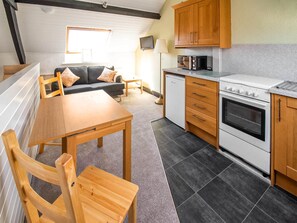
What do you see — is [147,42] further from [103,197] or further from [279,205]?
[103,197]

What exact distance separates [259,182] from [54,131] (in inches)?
77.9

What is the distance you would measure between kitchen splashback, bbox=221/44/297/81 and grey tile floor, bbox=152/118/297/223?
1.18 m

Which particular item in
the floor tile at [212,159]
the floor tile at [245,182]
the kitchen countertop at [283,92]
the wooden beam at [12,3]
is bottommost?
the floor tile at [245,182]

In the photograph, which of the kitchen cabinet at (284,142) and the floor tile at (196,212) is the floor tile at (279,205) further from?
the floor tile at (196,212)

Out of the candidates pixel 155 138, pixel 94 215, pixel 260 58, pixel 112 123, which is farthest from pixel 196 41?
pixel 94 215

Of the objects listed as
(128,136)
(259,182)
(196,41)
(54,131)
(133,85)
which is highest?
(196,41)

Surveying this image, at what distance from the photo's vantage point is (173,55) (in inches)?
170

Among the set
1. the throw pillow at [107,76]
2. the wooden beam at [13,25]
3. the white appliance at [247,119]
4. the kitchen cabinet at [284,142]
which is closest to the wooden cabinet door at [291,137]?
the kitchen cabinet at [284,142]

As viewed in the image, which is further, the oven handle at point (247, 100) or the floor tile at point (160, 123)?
the floor tile at point (160, 123)

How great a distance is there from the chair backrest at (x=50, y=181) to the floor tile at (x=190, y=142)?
2010mm

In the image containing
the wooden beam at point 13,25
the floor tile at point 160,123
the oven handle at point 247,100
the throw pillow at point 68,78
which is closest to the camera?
the oven handle at point 247,100

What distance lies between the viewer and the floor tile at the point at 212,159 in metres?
2.15

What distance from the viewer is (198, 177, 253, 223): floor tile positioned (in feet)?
5.02

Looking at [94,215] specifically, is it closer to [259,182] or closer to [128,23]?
[259,182]
